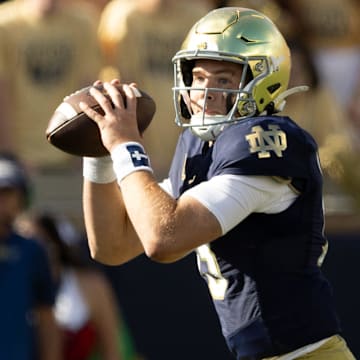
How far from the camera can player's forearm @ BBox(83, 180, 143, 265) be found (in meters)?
3.72

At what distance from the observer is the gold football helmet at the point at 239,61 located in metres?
3.49

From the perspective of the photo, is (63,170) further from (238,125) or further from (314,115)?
(238,125)

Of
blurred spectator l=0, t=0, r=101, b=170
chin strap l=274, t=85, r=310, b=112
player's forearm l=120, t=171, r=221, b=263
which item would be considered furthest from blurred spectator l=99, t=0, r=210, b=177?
player's forearm l=120, t=171, r=221, b=263

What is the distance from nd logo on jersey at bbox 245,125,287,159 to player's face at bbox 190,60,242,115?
0.53 feet

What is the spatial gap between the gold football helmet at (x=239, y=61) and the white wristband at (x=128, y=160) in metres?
0.21

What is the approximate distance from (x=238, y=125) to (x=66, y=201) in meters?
3.52

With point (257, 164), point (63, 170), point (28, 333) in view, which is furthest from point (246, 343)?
point (63, 170)

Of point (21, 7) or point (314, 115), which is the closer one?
point (21, 7)

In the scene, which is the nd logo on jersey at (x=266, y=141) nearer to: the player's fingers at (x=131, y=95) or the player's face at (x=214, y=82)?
the player's face at (x=214, y=82)

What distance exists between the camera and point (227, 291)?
347 cm

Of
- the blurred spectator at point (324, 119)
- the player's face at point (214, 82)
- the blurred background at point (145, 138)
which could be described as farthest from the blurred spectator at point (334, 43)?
the player's face at point (214, 82)

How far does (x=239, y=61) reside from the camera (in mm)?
3492

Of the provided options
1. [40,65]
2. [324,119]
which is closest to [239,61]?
[40,65]

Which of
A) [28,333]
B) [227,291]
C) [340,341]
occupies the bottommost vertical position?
[28,333]
